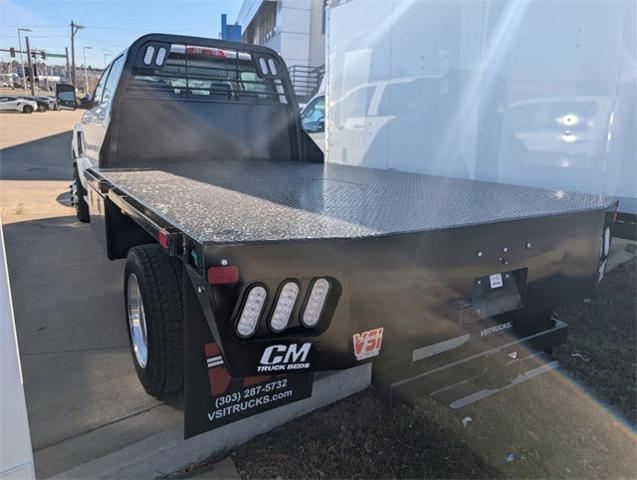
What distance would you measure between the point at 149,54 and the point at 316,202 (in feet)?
9.33

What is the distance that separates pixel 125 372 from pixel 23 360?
0.71 meters

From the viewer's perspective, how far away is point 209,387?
78.6 inches

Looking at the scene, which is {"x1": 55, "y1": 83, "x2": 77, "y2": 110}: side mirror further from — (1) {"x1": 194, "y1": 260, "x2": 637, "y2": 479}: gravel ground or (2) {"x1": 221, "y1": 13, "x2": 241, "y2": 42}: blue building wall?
(2) {"x1": 221, "y1": 13, "x2": 241, "y2": 42}: blue building wall

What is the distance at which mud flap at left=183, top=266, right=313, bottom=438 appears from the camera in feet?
6.33

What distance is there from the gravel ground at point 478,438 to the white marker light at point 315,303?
940mm

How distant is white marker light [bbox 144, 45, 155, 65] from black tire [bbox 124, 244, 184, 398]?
8.31 feet

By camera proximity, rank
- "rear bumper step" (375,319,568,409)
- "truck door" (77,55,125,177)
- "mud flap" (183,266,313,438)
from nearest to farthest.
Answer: "mud flap" (183,266,313,438)
"rear bumper step" (375,319,568,409)
"truck door" (77,55,125,177)

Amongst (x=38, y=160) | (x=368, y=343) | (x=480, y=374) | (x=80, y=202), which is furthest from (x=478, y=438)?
(x=38, y=160)

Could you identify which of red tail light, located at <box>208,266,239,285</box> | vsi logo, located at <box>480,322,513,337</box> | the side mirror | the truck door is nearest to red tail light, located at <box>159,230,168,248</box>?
red tail light, located at <box>208,266,239,285</box>

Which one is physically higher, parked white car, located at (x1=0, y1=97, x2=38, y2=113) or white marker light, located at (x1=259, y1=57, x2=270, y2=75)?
parked white car, located at (x1=0, y1=97, x2=38, y2=113)

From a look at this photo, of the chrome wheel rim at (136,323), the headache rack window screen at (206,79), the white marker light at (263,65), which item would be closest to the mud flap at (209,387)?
the chrome wheel rim at (136,323)

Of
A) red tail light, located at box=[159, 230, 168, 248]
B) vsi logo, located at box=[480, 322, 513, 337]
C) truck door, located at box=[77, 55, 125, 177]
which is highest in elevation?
truck door, located at box=[77, 55, 125, 177]

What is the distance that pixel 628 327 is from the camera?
4.03 meters

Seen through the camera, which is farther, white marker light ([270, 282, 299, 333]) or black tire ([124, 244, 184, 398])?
black tire ([124, 244, 184, 398])
